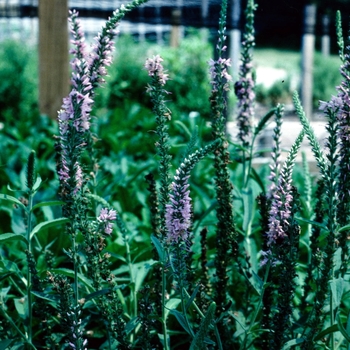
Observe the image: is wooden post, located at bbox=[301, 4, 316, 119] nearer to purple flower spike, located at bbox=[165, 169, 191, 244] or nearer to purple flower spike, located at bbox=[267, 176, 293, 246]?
purple flower spike, located at bbox=[267, 176, 293, 246]

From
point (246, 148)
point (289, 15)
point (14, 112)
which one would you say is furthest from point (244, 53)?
point (14, 112)

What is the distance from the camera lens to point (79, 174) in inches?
74.0

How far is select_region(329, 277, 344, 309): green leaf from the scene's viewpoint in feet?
6.03

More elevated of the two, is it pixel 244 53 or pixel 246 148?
pixel 244 53

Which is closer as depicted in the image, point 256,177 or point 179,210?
point 179,210

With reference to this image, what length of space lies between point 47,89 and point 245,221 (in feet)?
12.5

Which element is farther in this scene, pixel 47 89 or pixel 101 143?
pixel 47 89

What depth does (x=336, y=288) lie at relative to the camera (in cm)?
188

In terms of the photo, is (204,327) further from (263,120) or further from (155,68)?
(263,120)

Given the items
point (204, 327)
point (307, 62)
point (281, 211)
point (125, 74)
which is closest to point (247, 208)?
point (281, 211)

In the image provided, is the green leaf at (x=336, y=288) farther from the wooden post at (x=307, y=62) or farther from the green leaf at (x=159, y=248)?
the wooden post at (x=307, y=62)

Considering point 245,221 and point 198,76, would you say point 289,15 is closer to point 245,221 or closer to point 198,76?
point 198,76

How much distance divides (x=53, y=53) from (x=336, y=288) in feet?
15.2

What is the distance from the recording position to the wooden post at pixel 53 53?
583 centimetres
